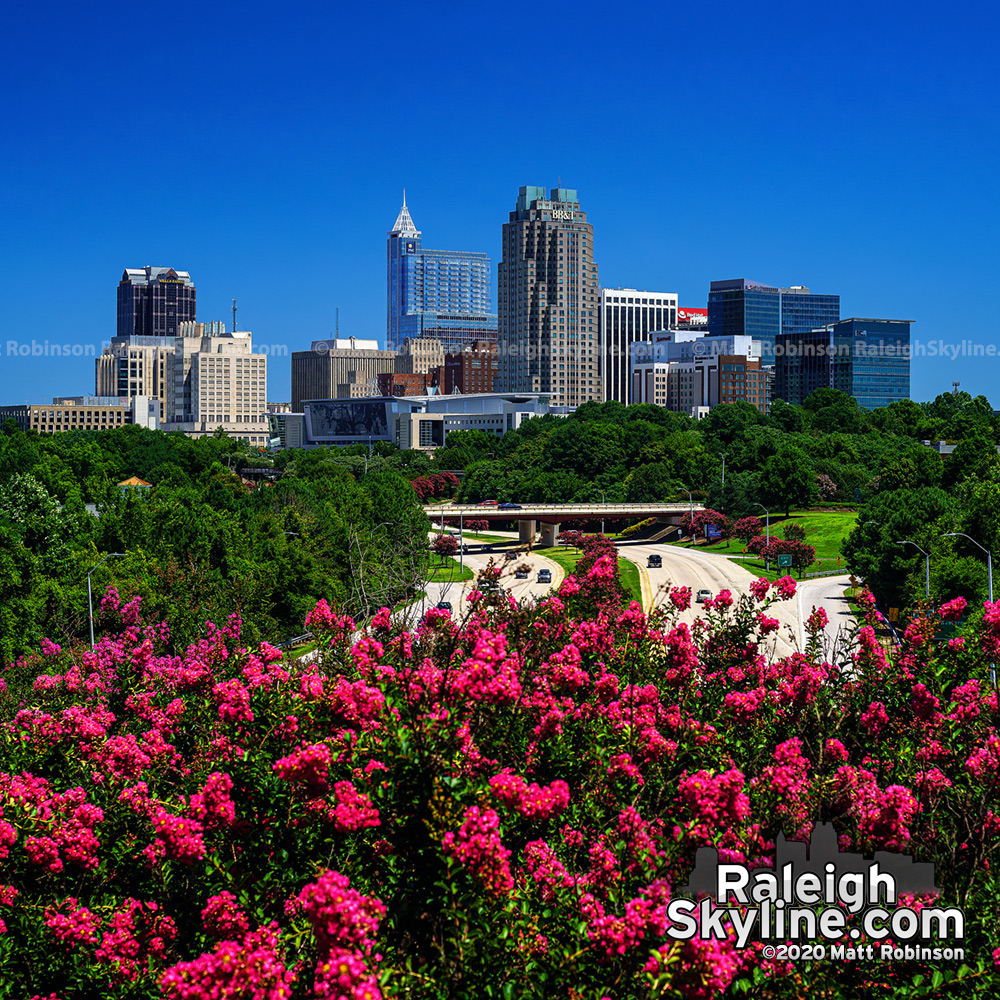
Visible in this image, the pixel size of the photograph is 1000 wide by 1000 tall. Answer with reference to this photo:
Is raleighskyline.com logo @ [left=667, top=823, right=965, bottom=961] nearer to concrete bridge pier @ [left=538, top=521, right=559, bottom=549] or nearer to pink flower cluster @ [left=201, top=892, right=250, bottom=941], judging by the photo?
pink flower cluster @ [left=201, top=892, right=250, bottom=941]

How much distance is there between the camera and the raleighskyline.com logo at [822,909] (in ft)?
30.8

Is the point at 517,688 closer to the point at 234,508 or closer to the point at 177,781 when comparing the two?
the point at 177,781

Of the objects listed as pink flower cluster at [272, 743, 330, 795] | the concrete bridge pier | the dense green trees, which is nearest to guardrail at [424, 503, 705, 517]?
the concrete bridge pier

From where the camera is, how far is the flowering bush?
9000mm

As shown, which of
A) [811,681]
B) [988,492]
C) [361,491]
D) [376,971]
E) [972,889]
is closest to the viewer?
[376,971]

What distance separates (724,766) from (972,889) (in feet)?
8.84

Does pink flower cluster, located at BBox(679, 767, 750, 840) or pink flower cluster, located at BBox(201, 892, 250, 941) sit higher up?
pink flower cluster, located at BBox(679, 767, 750, 840)

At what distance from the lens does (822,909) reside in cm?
985

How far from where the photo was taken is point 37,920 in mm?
10609

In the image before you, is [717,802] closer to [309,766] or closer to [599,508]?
[309,766]

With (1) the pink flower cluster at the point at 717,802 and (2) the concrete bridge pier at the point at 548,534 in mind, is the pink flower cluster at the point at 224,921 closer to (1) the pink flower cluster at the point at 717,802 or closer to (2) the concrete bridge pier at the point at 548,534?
(1) the pink flower cluster at the point at 717,802

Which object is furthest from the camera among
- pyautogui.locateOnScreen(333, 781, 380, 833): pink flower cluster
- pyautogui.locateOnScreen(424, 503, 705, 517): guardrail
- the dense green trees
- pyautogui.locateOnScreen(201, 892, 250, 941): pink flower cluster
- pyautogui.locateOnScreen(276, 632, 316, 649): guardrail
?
pyautogui.locateOnScreen(424, 503, 705, 517): guardrail

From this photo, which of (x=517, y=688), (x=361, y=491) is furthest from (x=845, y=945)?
(x=361, y=491)

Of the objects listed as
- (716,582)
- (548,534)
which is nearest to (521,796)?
(716,582)
